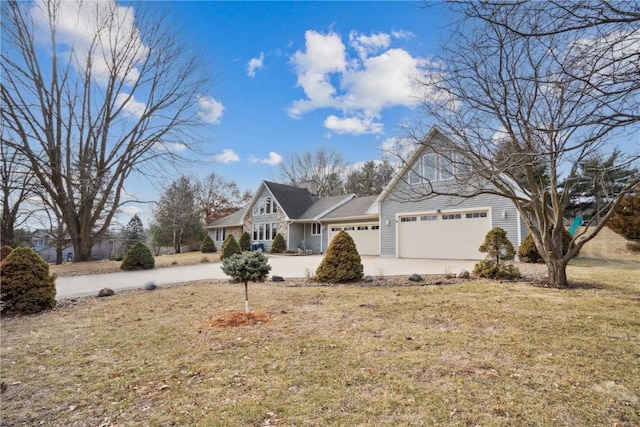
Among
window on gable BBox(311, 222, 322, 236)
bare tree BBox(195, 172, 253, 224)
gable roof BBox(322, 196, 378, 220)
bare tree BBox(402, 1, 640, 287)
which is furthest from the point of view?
bare tree BBox(195, 172, 253, 224)

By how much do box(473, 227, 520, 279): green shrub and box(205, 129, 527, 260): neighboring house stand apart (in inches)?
75.4

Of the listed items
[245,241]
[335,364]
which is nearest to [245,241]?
[245,241]

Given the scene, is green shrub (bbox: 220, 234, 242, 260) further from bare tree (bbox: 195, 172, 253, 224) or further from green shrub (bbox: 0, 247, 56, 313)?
bare tree (bbox: 195, 172, 253, 224)

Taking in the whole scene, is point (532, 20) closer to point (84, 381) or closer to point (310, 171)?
point (84, 381)

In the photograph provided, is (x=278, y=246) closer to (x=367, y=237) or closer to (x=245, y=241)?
(x=245, y=241)

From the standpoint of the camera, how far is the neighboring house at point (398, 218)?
1395 cm

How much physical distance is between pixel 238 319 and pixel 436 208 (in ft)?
42.8

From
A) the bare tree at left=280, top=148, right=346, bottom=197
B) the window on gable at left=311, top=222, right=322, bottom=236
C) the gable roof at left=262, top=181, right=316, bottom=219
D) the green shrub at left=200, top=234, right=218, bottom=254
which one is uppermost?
the bare tree at left=280, top=148, right=346, bottom=197

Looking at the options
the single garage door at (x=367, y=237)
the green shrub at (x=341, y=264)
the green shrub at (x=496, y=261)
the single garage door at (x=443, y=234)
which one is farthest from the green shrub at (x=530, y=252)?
the single garage door at (x=367, y=237)

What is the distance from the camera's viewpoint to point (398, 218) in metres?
17.5

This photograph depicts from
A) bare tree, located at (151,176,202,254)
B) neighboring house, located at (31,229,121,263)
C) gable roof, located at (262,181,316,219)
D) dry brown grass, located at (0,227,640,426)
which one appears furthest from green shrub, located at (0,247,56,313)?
neighboring house, located at (31,229,121,263)

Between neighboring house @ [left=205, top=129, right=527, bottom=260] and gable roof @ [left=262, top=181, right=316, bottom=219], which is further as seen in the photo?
gable roof @ [left=262, top=181, right=316, bottom=219]

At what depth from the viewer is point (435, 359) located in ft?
12.1

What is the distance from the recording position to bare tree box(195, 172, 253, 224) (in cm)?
3603
